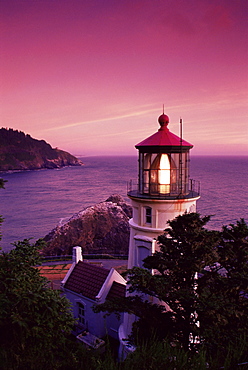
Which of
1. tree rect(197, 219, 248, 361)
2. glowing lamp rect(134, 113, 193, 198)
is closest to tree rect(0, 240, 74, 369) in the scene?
tree rect(197, 219, 248, 361)

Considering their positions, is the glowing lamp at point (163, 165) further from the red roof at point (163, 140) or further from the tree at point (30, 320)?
the tree at point (30, 320)

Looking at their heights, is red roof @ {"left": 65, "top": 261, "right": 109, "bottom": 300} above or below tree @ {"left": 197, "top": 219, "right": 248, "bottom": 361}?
below

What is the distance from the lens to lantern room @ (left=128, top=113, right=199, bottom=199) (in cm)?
913

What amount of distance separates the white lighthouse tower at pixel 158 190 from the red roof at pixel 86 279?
424 centimetres

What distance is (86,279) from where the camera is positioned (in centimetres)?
1426

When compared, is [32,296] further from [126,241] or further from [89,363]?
[126,241]

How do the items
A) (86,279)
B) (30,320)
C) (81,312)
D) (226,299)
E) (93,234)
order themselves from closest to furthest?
1. (30,320)
2. (226,299)
3. (81,312)
4. (86,279)
5. (93,234)

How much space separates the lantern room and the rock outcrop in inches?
964

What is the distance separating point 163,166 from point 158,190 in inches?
33.6

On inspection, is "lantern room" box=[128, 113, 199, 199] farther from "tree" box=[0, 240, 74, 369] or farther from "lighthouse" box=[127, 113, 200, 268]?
"tree" box=[0, 240, 74, 369]

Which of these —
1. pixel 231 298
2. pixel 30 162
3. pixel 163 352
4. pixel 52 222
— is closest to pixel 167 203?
pixel 231 298

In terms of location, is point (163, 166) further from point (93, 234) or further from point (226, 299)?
point (93, 234)

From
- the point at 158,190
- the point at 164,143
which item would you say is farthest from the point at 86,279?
the point at 164,143

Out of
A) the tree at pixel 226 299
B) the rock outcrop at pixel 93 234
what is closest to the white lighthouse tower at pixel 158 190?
the tree at pixel 226 299
